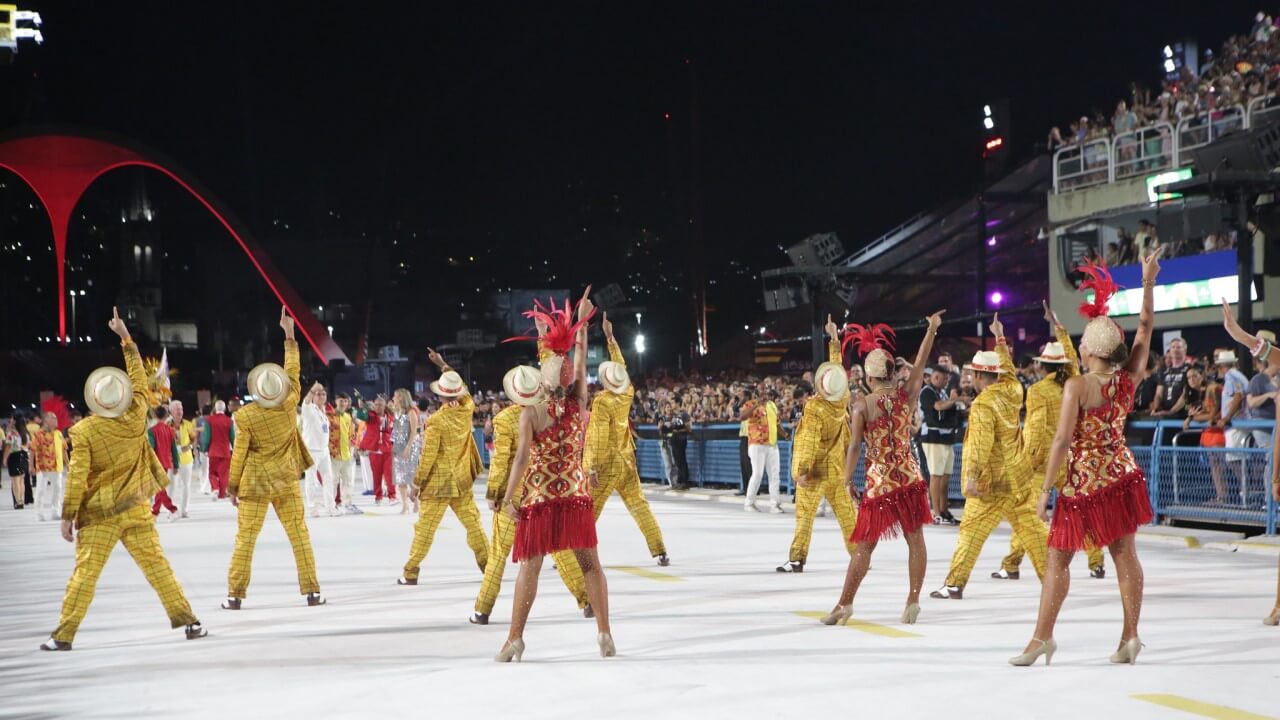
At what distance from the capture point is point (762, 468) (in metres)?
17.4

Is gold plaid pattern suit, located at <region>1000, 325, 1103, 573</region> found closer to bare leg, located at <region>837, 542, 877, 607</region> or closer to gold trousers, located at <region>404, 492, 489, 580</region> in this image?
bare leg, located at <region>837, 542, 877, 607</region>

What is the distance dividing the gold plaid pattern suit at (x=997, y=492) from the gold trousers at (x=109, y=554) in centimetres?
Answer: 540

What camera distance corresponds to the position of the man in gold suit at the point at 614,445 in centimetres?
1084

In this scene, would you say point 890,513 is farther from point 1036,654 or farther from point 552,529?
point 552,529

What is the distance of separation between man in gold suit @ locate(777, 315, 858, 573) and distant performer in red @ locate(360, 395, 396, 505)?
11706 mm

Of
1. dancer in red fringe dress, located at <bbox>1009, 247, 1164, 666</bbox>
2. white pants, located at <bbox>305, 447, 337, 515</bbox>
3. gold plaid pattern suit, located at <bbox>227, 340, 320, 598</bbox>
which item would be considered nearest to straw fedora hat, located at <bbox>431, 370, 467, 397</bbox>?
gold plaid pattern suit, located at <bbox>227, 340, 320, 598</bbox>

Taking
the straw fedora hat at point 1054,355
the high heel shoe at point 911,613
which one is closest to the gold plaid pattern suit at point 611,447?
the high heel shoe at point 911,613

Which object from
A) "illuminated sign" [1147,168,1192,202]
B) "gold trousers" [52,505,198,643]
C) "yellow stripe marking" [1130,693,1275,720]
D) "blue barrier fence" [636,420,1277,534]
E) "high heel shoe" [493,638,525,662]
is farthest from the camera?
"illuminated sign" [1147,168,1192,202]

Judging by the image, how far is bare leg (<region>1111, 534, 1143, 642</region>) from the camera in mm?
6051

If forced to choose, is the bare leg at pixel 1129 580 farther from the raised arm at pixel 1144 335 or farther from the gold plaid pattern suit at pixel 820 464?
the gold plaid pattern suit at pixel 820 464

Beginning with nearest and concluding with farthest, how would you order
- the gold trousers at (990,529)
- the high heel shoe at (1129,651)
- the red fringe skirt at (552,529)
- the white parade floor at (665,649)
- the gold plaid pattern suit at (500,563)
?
the white parade floor at (665,649)
the high heel shoe at (1129,651)
the red fringe skirt at (552,529)
the gold plaid pattern suit at (500,563)
the gold trousers at (990,529)

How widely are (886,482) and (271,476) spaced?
192 inches

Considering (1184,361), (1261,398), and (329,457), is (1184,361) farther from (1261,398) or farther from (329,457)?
(329,457)

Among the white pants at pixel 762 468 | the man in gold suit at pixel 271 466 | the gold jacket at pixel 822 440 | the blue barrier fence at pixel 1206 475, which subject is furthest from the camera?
the white pants at pixel 762 468
